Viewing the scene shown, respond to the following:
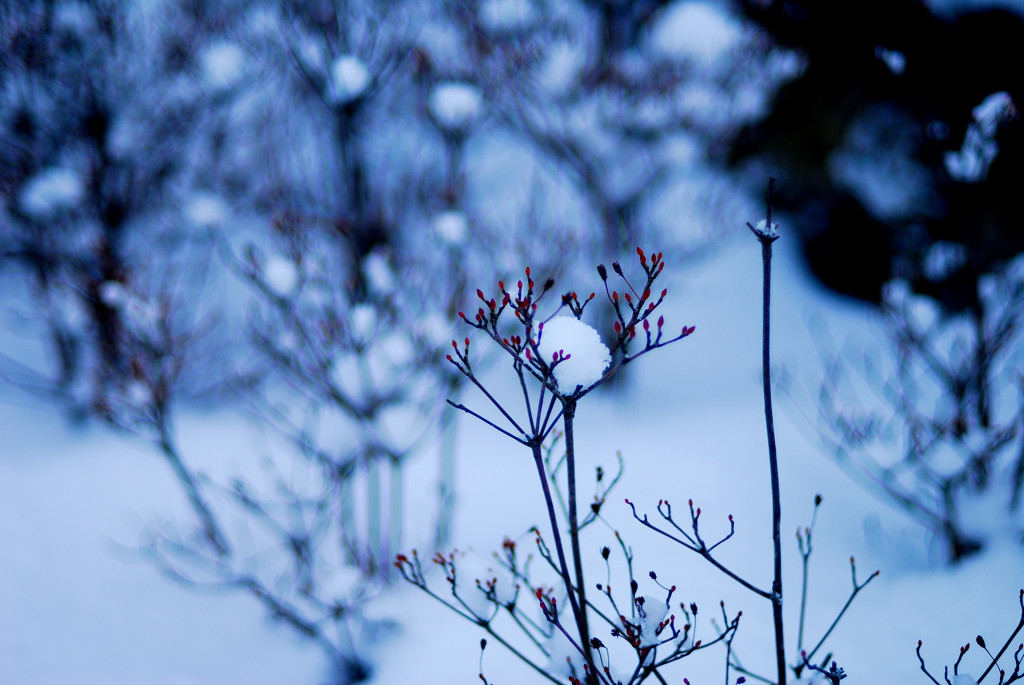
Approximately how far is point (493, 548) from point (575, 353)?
10.8 ft

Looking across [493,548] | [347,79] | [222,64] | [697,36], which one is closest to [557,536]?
[493,548]

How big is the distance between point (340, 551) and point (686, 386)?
4.84 meters

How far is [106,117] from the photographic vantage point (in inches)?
249

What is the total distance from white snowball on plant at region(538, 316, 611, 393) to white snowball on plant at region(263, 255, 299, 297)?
244cm

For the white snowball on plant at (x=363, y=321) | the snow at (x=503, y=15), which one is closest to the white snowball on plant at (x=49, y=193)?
the white snowball on plant at (x=363, y=321)

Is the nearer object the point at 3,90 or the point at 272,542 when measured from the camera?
the point at 272,542

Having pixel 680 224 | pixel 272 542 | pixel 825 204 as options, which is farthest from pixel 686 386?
pixel 272 542

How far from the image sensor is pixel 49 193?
584 centimetres

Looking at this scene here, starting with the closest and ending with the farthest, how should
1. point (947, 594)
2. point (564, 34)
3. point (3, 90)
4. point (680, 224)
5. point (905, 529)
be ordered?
point (947, 594)
point (905, 529)
point (3, 90)
point (564, 34)
point (680, 224)

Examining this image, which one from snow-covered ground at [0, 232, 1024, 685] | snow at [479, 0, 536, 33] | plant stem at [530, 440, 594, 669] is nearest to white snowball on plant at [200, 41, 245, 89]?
snow at [479, 0, 536, 33]

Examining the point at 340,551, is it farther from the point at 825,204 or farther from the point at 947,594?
the point at 825,204

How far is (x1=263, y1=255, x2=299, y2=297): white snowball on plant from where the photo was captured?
11.2ft

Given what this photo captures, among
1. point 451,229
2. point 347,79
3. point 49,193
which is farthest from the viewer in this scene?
point 49,193

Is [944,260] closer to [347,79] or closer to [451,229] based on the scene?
[451,229]
